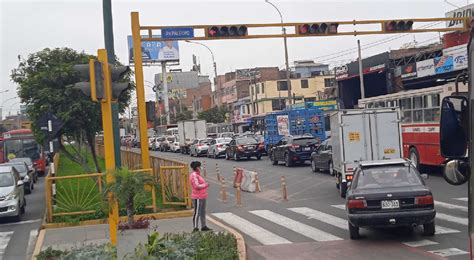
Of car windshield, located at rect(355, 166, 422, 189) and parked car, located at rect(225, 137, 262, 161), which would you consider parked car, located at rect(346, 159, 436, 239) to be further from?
parked car, located at rect(225, 137, 262, 161)

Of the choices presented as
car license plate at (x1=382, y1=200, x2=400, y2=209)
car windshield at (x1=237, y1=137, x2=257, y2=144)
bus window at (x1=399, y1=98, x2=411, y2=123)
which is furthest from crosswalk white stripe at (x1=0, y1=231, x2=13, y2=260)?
car windshield at (x1=237, y1=137, x2=257, y2=144)

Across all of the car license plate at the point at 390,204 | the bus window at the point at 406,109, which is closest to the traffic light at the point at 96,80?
the car license plate at the point at 390,204

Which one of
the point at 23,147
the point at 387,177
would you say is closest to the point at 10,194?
the point at 387,177

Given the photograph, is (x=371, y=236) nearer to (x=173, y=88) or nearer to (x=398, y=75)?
(x=398, y=75)

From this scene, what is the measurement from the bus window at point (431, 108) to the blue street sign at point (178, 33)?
9.31 m

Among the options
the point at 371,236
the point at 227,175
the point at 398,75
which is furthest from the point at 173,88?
the point at 371,236

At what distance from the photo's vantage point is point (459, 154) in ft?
17.5

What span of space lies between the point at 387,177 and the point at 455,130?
7.88 m

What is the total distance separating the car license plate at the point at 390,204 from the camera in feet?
40.1

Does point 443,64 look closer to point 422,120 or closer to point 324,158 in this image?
point 324,158

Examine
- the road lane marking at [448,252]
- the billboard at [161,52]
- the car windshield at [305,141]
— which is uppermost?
the billboard at [161,52]

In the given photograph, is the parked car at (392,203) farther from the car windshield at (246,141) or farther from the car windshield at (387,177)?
the car windshield at (246,141)

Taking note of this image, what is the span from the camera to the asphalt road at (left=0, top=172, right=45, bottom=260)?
1427cm

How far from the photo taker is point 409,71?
144 ft
